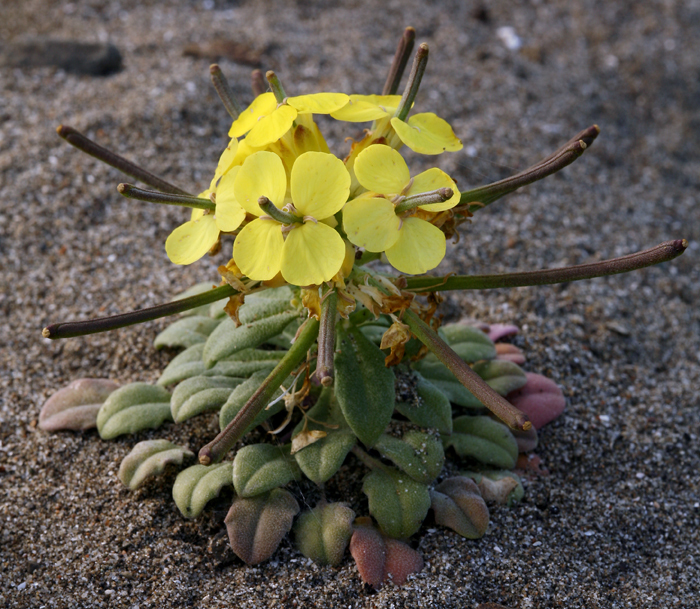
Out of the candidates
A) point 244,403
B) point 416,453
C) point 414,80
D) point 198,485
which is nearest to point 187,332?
point 244,403

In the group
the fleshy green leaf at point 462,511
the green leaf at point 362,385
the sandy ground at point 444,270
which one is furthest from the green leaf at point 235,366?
the fleshy green leaf at point 462,511

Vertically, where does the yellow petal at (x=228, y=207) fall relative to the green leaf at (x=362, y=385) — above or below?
above

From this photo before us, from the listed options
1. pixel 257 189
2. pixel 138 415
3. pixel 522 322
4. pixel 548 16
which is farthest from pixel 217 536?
pixel 548 16

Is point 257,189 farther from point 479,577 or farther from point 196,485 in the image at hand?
point 479,577

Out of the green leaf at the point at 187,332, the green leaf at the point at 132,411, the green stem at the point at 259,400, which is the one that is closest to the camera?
the green stem at the point at 259,400

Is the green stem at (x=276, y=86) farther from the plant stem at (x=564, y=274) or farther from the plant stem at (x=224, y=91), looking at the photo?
the plant stem at (x=564, y=274)

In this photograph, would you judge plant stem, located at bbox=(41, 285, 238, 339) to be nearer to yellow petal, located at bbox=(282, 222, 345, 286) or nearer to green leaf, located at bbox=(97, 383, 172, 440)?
yellow petal, located at bbox=(282, 222, 345, 286)
